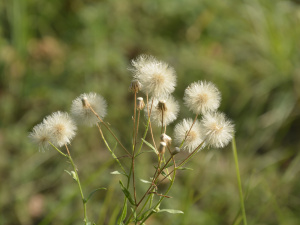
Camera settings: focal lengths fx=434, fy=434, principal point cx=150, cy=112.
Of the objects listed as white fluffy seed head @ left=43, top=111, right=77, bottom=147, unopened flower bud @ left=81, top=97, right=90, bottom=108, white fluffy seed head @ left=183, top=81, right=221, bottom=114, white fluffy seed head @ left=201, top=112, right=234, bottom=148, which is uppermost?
white fluffy seed head @ left=183, top=81, right=221, bottom=114

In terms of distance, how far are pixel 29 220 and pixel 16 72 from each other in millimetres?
934

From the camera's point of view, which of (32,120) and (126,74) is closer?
(32,120)

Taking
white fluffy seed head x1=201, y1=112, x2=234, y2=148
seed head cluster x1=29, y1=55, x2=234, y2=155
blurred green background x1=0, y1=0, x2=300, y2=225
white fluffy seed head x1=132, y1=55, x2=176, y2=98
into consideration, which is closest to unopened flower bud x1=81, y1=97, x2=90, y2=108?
seed head cluster x1=29, y1=55, x2=234, y2=155

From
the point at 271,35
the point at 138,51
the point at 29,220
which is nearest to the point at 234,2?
the point at 271,35

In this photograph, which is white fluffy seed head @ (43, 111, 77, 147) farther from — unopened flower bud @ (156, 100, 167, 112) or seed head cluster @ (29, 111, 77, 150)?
unopened flower bud @ (156, 100, 167, 112)

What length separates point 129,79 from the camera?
254cm

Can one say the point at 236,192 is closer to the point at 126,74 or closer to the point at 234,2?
the point at 126,74

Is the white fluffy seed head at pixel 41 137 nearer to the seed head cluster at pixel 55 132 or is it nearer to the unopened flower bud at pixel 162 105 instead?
the seed head cluster at pixel 55 132

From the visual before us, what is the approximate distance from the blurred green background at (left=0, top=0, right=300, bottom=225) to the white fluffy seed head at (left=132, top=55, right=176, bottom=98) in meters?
1.14

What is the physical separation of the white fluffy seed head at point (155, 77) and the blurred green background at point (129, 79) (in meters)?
1.14

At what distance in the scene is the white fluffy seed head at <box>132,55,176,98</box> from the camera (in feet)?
2.76

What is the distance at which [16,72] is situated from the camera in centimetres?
256

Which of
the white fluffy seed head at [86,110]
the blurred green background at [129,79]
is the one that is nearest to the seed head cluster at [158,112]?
the white fluffy seed head at [86,110]

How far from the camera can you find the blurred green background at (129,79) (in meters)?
2.11
